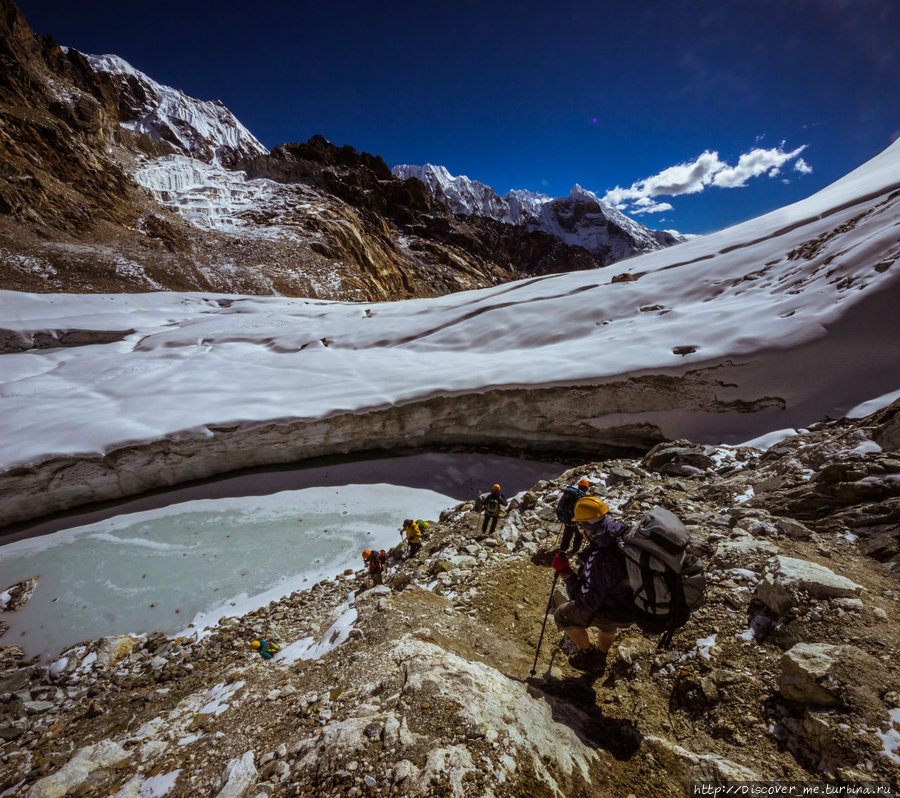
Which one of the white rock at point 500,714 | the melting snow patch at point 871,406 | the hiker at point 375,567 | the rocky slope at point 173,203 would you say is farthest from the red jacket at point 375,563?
the rocky slope at point 173,203

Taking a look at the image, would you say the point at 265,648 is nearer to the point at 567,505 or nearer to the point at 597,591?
the point at 597,591

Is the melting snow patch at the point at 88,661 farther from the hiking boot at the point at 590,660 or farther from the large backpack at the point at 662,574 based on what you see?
the large backpack at the point at 662,574

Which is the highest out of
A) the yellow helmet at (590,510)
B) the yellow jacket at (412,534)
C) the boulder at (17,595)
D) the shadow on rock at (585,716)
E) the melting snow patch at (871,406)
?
the melting snow patch at (871,406)

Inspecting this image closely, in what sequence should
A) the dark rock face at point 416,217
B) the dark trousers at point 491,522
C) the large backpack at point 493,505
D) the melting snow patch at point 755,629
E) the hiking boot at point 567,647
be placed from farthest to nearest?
the dark rock face at point 416,217 → the large backpack at point 493,505 → the dark trousers at point 491,522 → the hiking boot at point 567,647 → the melting snow patch at point 755,629

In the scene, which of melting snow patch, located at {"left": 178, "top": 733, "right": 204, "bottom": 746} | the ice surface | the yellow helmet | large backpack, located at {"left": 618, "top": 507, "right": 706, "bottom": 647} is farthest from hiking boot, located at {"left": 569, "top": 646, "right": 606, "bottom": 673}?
the ice surface

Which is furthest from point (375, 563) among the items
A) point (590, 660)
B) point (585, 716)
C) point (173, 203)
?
point (173, 203)

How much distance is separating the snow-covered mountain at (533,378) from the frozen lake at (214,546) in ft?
2.61

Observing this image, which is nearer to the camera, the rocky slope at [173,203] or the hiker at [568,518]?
the hiker at [568,518]

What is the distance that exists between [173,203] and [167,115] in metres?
30.5

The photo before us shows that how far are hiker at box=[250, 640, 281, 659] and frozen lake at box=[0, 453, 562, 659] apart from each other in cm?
122

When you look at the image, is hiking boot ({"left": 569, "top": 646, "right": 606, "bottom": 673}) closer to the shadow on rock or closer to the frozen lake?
the shadow on rock

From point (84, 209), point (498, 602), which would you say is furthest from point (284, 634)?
point (84, 209)

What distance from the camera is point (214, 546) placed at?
20.7ft

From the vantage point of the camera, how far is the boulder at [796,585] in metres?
2.56
